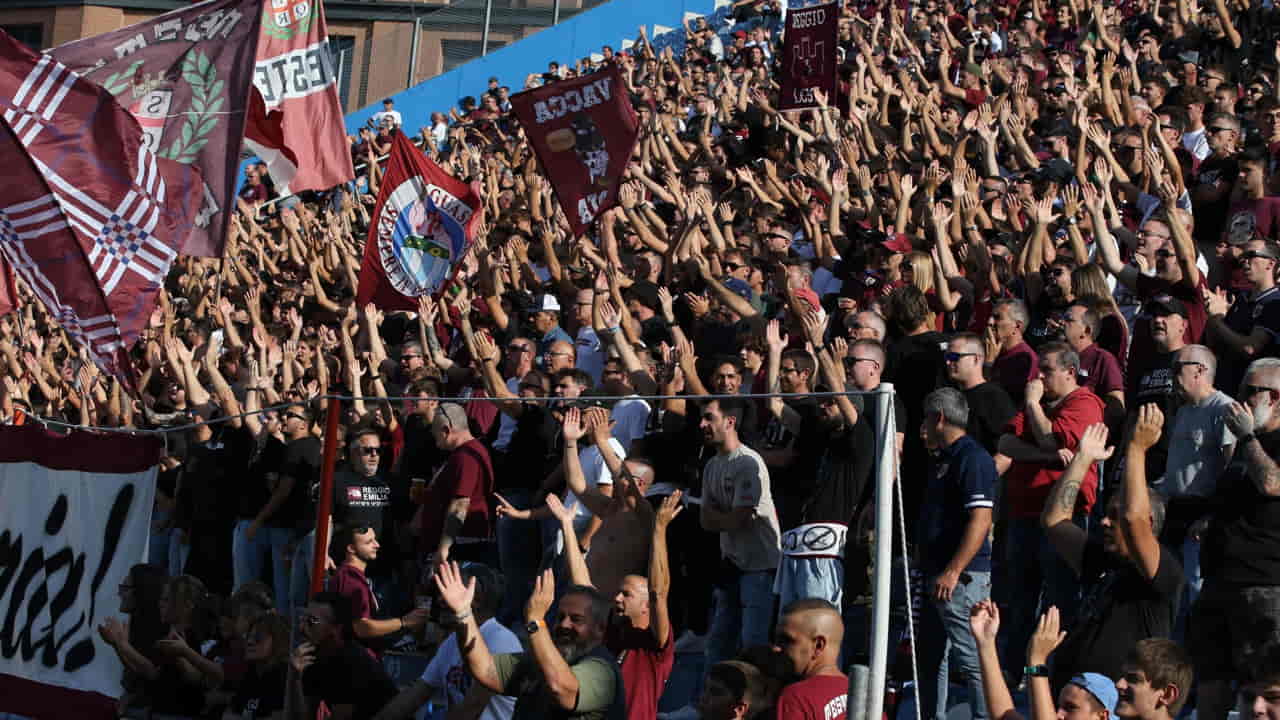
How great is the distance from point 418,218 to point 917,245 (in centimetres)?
405

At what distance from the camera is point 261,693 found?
24.0ft

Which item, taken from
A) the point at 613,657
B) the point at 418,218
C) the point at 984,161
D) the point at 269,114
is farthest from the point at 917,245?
the point at 613,657

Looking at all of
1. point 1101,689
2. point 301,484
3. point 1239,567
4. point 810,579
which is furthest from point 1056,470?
point 301,484

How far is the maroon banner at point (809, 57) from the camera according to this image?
614 inches

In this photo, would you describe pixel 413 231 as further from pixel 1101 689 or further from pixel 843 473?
pixel 1101 689

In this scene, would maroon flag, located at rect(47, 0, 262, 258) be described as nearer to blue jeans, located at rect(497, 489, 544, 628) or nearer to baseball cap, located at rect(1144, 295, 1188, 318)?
blue jeans, located at rect(497, 489, 544, 628)

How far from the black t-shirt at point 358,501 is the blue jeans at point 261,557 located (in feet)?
1.59

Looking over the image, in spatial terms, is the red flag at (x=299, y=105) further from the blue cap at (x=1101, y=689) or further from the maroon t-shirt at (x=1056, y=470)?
the blue cap at (x=1101, y=689)

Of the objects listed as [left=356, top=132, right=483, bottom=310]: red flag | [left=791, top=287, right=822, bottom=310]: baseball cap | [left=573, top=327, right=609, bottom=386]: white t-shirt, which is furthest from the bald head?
[left=356, top=132, right=483, bottom=310]: red flag

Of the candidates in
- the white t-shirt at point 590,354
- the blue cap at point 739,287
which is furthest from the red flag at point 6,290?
the blue cap at point 739,287

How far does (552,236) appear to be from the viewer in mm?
14797

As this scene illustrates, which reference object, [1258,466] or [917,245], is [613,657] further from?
[917,245]

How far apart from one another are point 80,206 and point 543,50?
2059 cm

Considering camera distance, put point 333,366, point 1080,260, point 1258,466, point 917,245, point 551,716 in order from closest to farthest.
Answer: point 551,716
point 1258,466
point 1080,260
point 917,245
point 333,366
